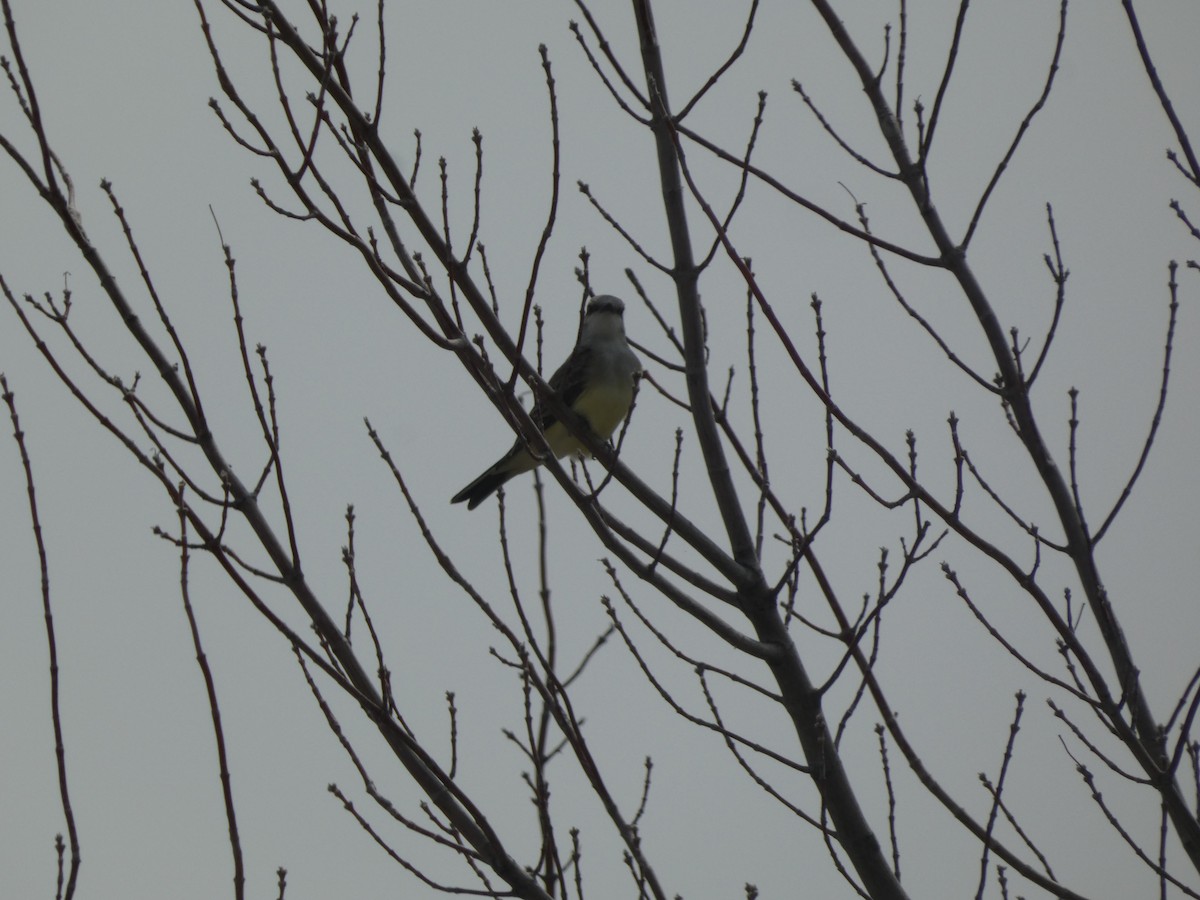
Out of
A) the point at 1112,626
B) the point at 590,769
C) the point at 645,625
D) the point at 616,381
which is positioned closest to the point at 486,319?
the point at 645,625

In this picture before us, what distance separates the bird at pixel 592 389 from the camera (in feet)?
26.1

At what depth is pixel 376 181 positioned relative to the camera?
344 cm

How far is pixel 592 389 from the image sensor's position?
8.01 meters

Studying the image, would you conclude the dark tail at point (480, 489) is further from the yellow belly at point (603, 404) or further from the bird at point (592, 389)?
the yellow belly at point (603, 404)

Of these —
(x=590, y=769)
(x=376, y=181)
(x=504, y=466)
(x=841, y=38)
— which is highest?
(x=504, y=466)

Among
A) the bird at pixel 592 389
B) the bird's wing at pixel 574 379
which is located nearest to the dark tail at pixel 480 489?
the bird at pixel 592 389

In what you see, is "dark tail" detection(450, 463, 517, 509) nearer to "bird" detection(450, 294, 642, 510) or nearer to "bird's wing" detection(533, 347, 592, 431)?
Result: "bird" detection(450, 294, 642, 510)

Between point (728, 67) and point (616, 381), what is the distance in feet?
13.7

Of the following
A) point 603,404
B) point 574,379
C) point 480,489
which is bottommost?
point 480,489

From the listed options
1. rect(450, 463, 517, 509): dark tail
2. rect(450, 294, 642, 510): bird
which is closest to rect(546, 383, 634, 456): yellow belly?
rect(450, 294, 642, 510): bird

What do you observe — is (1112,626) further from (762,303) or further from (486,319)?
(486,319)

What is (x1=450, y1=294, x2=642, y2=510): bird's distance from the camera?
314 inches

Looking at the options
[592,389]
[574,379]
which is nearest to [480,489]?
[574,379]

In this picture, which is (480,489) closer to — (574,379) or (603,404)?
(574,379)
